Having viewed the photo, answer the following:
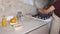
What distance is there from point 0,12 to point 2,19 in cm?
13

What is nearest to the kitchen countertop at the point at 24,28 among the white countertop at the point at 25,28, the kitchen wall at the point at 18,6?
the white countertop at the point at 25,28

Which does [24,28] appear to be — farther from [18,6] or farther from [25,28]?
[18,6]

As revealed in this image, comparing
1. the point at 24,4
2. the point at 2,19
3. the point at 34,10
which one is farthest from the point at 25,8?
the point at 2,19

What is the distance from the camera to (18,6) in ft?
7.11

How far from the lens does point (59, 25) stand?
195 cm

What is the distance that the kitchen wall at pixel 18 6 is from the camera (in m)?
1.90

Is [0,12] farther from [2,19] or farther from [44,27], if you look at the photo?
[44,27]

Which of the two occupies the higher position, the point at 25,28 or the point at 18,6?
the point at 18,6

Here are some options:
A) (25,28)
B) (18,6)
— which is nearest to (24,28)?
(25,28)

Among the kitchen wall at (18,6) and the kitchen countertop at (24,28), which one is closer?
the kitchen countertop at (24,28)

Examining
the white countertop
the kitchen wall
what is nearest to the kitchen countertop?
the white countertop

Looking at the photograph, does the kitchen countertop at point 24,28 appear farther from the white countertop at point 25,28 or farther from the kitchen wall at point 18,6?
the kitchen wall at point 18,6

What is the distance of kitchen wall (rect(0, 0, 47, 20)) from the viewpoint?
6.24 feet

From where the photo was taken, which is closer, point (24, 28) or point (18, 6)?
point (24, 28)
